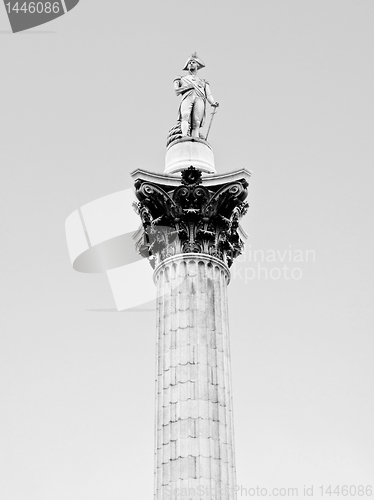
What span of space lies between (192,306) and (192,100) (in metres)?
8.22

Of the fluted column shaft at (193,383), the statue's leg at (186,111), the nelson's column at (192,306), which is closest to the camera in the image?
the fluted column shaft at (193,383)

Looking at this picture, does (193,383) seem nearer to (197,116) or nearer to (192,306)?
(192,306)

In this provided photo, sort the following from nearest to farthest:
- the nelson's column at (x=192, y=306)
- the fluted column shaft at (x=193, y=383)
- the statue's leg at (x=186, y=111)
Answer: the fluted column shaft at (x=193, y=383), the nelson's column at (x=192, y=306), the statue's leg at (x=186, y=111)

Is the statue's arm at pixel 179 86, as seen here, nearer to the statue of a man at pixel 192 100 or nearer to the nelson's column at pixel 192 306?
the statue of a man at pixel 192 100

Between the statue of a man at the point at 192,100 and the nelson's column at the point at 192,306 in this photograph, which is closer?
the nelson's column at the point at 192,306

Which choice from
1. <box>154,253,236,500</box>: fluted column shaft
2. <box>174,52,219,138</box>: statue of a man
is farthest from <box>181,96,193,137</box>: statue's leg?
<box>154,253,236,500</box>: fluted column shaft

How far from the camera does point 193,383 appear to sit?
948 inches

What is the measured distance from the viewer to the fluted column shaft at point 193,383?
22641 millimetres

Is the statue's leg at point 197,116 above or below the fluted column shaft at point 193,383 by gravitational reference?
above

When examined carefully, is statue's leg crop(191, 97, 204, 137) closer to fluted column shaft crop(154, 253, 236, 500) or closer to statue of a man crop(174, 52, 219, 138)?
statue of a man crop(174, 52, 219, 138)

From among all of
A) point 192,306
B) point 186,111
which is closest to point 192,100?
point 186,111

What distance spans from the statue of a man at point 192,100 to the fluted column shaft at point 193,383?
18.7 feet

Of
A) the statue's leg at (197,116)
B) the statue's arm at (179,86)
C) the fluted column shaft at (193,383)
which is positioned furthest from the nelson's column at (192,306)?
the statue's arm at (179,86)

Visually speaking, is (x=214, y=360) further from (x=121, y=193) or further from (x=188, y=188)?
(x=121, y=193)
